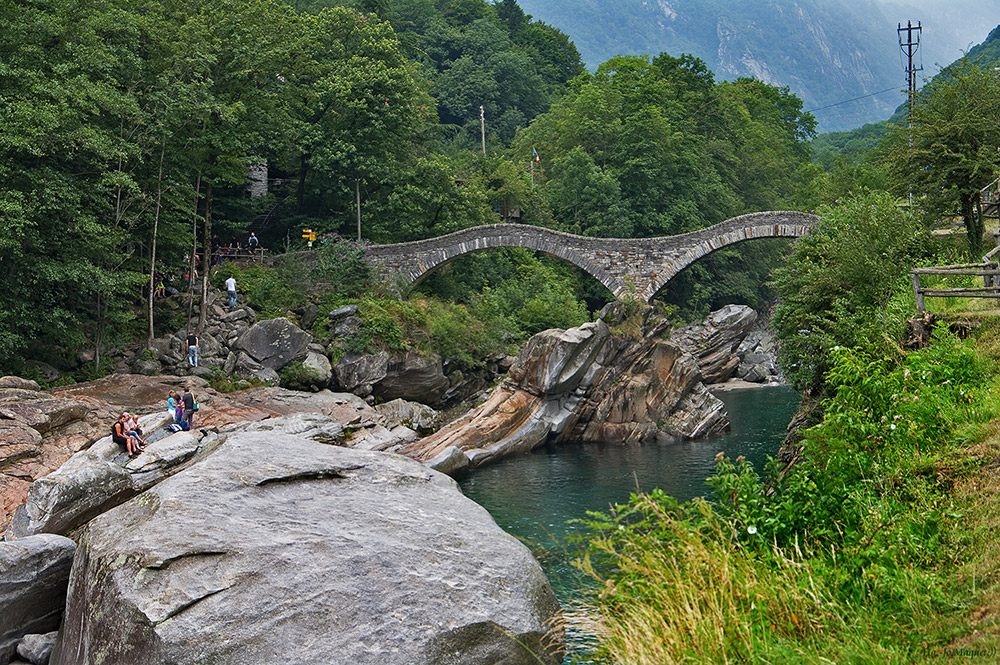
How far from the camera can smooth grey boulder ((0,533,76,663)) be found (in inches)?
389

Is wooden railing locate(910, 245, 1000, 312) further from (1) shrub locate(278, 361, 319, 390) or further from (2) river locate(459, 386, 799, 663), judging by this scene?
(1) shrub locate(278, 361, 319, 390)

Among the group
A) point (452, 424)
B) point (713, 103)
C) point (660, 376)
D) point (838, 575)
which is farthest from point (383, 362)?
point (713, 103)

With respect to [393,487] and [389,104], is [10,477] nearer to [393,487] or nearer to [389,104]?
[393,487]

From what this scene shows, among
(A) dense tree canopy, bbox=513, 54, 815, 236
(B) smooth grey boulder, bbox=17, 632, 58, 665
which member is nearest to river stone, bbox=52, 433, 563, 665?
(B) smooth grey boulder, bbox=17, 632, 58, 665

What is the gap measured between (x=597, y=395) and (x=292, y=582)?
22.2 metres

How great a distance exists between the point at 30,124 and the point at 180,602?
18854 mm

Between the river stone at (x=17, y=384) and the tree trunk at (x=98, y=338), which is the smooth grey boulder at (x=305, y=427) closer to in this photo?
the river stone at (x=17, y=384)

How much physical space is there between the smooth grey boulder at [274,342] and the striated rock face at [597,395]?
21.6ft

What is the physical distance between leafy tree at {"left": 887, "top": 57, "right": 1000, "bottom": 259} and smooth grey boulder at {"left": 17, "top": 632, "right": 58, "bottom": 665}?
2058 cm

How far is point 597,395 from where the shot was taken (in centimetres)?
2988

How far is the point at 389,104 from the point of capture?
3691 centimetres

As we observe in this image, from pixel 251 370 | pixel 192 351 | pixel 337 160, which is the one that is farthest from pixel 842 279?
pixel 337 160

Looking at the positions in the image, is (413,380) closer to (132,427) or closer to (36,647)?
(132,427)

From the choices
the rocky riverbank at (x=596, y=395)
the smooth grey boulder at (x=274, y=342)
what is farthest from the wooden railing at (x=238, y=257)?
the rocky riverbank at (x=596, y=395)
